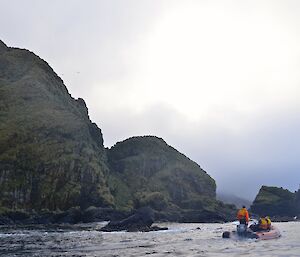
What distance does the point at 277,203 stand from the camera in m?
174

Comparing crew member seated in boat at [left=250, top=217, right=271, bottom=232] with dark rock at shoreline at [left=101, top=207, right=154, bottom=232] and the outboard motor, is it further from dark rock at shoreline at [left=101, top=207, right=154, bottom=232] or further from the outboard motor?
dark rock at shoreline at [left=101, top=207, right=154, bottom=232]

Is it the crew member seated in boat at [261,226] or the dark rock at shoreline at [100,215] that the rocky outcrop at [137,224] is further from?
the dark rock at shoreline at [100,215]

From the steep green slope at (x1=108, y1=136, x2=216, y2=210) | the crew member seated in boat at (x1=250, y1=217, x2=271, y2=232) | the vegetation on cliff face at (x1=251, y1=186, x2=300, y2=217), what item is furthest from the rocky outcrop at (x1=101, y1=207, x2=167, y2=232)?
the vegetation on cliff face at (x1=251, y1=186, x2=300, y2=217)

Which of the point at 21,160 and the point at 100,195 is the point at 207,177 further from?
the point at 21,160

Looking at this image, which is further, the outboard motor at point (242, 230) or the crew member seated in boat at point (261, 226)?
the crew member seated in boat at point (261, 226)

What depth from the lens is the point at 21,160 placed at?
127 meters

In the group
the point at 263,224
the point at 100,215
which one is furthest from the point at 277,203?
the point at 263,224

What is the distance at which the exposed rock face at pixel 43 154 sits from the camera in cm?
12217

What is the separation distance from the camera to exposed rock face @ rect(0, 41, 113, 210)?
122m

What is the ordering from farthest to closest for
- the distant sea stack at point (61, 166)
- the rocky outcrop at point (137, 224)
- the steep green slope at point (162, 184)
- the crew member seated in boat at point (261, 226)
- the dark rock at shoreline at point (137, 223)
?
the steep green slope at point (162, 184) → the distant sea stack at point (61, 166) → the dark rock at shoreline at point (137, 223) → the rocky outcrop at point (137, 224) → the crew member seated in boat at point (261, 226)

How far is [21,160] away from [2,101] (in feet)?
110

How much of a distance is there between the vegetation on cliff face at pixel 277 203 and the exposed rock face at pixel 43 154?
66.9 m

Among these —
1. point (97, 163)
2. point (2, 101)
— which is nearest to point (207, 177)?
point (97, 163)

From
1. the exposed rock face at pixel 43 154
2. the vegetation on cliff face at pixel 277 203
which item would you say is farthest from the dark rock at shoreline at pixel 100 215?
the vegetation on cliff face at pixel 277 203
